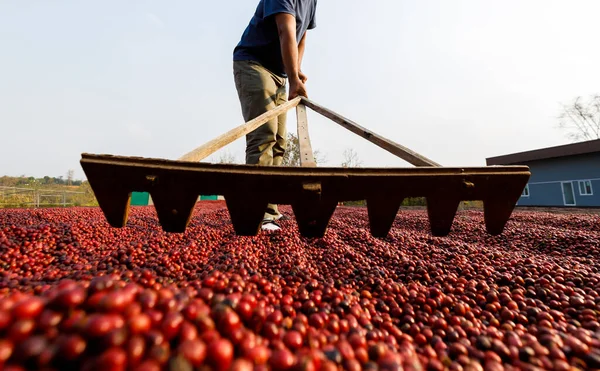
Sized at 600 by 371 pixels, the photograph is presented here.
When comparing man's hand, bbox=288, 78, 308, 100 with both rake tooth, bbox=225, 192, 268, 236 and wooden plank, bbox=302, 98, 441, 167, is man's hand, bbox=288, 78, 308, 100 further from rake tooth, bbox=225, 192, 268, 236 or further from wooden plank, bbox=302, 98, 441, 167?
rake tooth, bbox=225, 192, 268, 236

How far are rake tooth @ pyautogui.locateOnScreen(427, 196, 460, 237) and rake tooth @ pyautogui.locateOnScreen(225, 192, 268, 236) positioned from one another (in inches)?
46.1

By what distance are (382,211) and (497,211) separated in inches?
34.2

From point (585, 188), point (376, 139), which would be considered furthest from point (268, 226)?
point (585, 188)

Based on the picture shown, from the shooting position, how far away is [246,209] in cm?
171

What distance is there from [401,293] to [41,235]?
343cm

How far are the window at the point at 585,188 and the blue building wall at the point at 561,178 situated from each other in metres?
0.10

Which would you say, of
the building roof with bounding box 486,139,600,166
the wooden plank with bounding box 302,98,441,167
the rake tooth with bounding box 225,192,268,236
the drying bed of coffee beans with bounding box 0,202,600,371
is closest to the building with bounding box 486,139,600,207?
the building roof with bounding box 486,139,600,166

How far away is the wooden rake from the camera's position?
1.46 metres

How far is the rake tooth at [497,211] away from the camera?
75.3 inches

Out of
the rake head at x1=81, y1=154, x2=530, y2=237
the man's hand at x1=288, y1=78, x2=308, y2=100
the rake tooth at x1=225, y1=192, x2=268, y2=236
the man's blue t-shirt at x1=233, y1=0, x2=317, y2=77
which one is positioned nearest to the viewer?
the rake head at x1=81, y1=154, x2=530, y2=237

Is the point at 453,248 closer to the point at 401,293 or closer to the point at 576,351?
the point at 401,293

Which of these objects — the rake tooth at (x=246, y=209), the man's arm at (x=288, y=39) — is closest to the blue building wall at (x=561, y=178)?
the man's arm at (x=288, y=39)

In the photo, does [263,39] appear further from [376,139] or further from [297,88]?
[376,139]

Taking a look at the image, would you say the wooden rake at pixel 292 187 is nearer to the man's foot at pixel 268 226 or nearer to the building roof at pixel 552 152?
the man's foot at pixel 268 226
